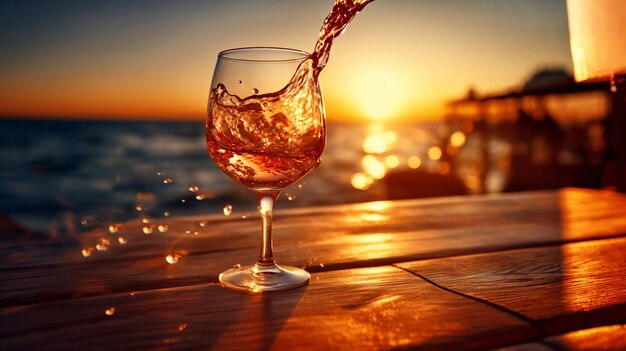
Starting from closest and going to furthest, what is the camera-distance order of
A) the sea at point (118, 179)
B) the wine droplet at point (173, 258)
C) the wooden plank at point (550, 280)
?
1. the wooden plank at point (550, 280)
2. the wine droplet at point (173, 258)
3. the sea at point (118, 179)

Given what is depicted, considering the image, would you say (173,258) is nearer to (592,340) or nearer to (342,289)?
(342,289)

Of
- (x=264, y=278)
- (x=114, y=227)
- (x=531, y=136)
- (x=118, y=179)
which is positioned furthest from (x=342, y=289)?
(x=118, y=179)

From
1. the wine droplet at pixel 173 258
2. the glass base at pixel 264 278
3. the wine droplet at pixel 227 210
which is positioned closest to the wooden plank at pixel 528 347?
the glass base at pixel 264 278

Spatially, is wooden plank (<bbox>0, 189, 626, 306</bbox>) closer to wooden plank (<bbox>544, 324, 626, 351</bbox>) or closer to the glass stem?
the glass stem

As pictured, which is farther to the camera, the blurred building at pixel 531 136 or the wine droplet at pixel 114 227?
the blurred building at pixel 531 136

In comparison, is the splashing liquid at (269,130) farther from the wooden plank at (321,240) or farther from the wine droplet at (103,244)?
the wine droplet at (103,244)

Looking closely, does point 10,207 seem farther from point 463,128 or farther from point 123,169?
point 463,128
